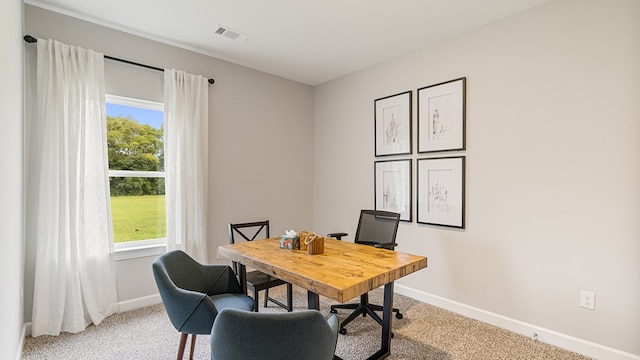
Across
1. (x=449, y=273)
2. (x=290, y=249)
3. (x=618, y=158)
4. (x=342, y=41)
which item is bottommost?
(x=449, y=273)

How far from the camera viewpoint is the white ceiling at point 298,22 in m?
2.48

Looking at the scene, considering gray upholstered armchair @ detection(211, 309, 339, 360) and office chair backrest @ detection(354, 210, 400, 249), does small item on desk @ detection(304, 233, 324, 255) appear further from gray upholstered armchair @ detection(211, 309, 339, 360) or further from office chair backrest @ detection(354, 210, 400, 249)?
gray upholstered armchair @ detection(211, 309, 339, 360)

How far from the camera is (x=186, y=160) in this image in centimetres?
319

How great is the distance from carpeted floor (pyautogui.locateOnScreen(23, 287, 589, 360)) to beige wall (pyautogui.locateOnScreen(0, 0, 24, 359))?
355 mm

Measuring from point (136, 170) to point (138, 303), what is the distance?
1.34 meters

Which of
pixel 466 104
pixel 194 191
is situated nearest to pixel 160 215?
pixel 194 191

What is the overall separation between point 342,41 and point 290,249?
7.15 feet

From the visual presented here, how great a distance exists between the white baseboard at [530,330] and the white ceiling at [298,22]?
105 inches

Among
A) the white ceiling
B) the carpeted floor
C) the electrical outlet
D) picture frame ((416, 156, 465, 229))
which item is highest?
the white ceiling

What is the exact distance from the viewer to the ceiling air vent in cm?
288

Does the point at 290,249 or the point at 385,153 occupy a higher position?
the point at 385,153

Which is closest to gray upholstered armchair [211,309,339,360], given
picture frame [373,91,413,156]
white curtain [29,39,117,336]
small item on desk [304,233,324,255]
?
small item on desk [304,233,324,255]

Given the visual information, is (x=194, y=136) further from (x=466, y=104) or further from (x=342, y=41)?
Answer: (x=466, y=104)

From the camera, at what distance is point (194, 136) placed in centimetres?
326
